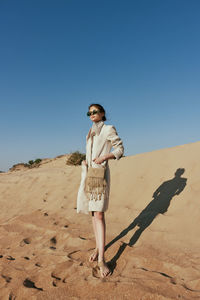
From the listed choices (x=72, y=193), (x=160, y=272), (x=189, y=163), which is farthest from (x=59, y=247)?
(x=189, y=163)

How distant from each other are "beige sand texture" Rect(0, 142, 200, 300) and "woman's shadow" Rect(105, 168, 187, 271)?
0.06 feet

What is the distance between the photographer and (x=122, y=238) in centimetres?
370

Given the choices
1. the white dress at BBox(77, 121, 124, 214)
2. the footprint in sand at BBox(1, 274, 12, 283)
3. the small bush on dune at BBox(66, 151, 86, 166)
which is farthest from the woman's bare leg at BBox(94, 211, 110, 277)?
the small bush on dune at BBox(66, 151, 86, 166)

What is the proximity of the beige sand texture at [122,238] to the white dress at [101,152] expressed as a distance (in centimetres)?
77

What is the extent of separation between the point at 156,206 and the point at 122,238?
1237 millimetres

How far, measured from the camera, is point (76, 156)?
15.9 meters

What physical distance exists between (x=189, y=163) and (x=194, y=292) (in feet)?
12.0

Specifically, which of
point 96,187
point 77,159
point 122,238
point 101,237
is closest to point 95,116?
point 96,187

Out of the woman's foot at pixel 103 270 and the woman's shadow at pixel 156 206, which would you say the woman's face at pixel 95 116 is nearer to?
the woman's foot at pixel 103 270

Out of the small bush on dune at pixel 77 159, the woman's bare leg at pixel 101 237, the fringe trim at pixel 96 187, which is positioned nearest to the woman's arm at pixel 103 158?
the fringe trim at pixel 96 187

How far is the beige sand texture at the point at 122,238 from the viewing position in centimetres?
233

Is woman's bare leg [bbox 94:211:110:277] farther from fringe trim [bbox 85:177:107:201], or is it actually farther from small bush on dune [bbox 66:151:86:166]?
small bush on dune [bbox 66:151:86:166]

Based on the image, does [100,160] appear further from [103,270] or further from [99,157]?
[103,270]

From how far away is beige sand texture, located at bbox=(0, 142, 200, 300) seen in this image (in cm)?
233
